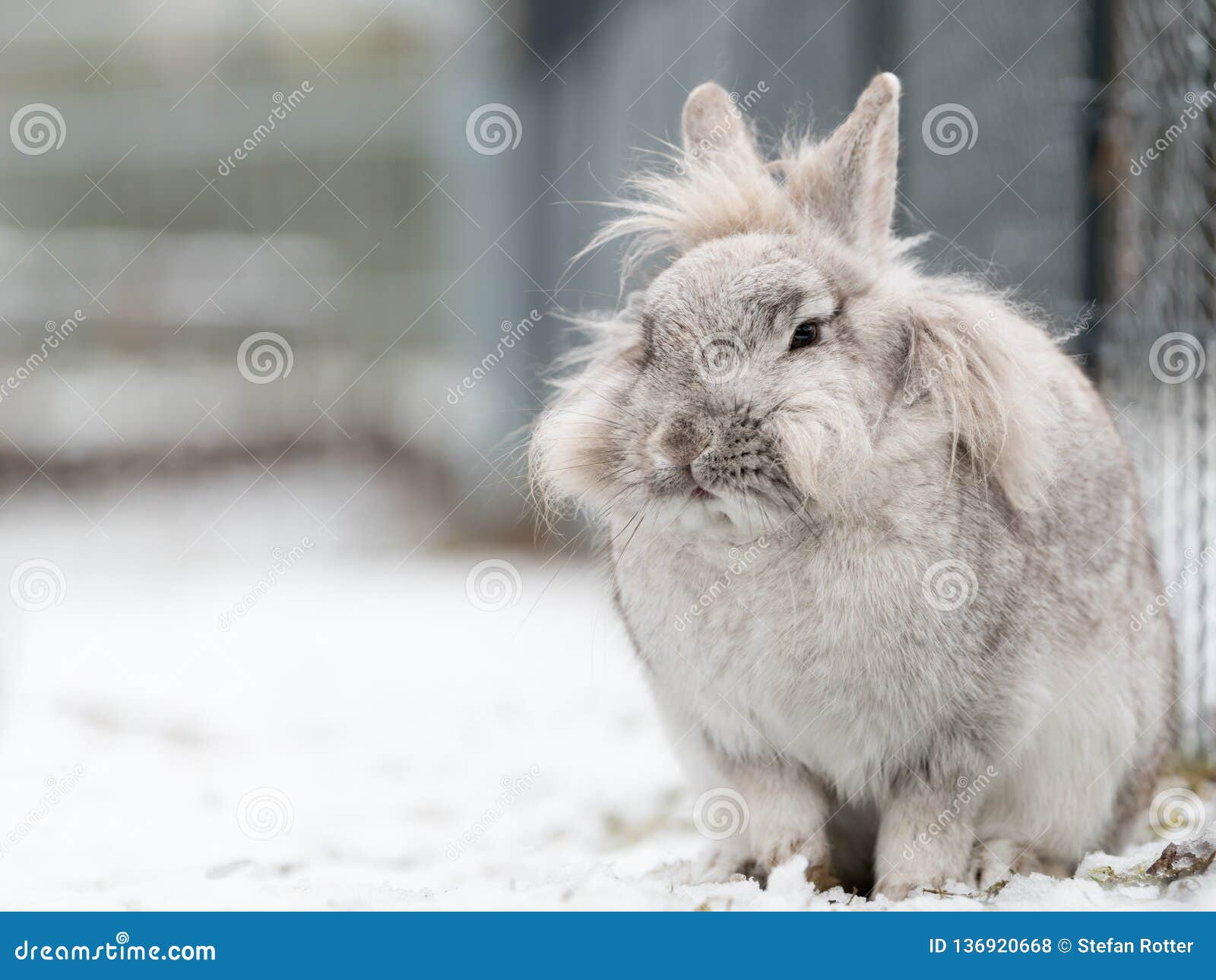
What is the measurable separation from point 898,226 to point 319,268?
7266 millimetres

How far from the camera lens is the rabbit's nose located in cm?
220

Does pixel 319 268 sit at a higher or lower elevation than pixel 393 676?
higher

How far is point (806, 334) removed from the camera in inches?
93.0

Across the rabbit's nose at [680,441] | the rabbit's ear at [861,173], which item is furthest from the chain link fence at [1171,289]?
the rabbit's nose at [680,441]

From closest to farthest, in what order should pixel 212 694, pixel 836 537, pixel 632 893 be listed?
pixel 836 537 < pixel 632 893 < pixel 212 694

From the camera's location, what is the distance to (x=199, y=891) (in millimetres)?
2695

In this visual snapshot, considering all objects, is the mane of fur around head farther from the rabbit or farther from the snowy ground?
the snowy ground

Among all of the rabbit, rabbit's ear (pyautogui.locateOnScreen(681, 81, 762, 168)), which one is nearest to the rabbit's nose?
the rabbit

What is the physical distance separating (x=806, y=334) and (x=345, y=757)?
2564 millimetres

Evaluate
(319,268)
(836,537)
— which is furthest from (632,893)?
(319,268)

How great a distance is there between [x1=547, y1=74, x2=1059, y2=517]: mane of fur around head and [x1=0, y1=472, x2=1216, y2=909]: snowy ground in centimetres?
82

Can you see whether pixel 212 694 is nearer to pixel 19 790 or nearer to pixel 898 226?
pixel 19 790

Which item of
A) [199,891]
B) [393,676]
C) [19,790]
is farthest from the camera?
[393,676]

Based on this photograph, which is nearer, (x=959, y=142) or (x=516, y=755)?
(x=959, y=142)
